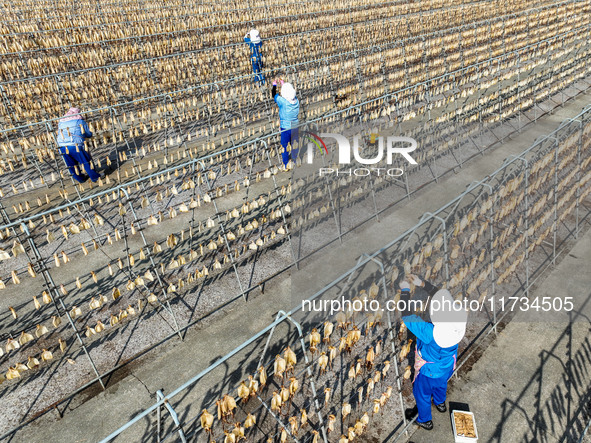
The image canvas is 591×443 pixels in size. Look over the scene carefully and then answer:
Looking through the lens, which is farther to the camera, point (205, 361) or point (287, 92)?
point (287, 92)

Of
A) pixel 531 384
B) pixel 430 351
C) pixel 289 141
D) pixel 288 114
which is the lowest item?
pixel 531 384

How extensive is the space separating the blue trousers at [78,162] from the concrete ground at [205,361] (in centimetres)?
653

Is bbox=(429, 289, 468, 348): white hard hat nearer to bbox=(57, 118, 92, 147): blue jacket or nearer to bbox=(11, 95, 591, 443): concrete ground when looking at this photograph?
bbox=(11, 95, 591, 443): concrete ground

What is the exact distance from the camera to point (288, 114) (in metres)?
10.4

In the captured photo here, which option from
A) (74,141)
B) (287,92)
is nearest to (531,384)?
(287,92)

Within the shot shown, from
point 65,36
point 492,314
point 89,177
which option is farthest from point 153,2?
point 492,314

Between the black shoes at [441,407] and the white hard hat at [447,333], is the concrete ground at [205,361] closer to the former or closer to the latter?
the black shoes at [441,407]

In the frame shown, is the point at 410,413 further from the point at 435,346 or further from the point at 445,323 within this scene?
the point at 445,323

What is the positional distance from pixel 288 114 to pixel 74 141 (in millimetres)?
5631

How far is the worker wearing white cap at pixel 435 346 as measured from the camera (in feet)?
14.2

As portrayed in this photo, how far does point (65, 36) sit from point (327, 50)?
15.3m

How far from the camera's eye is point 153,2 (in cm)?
3303

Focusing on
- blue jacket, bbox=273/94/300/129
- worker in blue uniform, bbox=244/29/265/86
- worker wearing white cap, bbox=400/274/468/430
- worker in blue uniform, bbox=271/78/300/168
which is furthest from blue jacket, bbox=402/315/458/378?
worker in blue uniform, bbox=244/29/265/86

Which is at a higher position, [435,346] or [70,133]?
[70,133]
